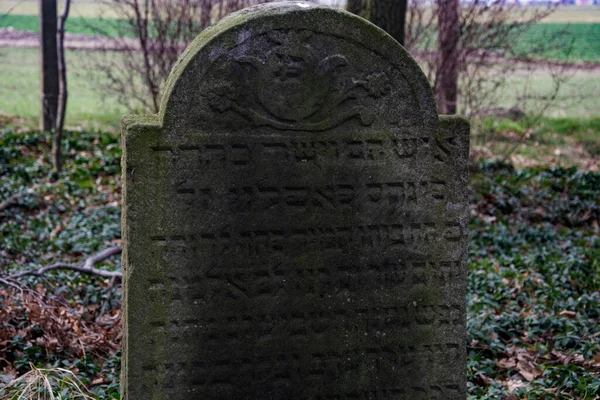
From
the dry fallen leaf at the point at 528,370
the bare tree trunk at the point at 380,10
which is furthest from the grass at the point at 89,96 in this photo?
the dry fallen leaf at the point at 528,370

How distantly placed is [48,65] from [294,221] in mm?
11021

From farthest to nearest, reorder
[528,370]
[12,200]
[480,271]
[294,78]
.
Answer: [12,200]
[480,271]
[528,370]
[294,78]

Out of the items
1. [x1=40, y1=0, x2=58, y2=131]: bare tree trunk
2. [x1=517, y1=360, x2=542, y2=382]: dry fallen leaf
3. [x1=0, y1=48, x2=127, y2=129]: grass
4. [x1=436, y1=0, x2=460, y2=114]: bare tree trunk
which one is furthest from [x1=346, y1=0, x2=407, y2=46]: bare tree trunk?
[x1=40, y1=0, x2=58, y2=131]: bare tree trunk

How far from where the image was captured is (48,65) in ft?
43.4

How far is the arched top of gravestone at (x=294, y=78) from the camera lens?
3.19 meters

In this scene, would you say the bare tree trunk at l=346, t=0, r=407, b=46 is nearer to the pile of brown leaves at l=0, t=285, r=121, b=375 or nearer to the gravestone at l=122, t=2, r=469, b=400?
the pile of brown leaves at l=0, t=285, r=121, b=375

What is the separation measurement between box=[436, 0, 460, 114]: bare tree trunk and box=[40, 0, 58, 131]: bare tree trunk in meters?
6.47

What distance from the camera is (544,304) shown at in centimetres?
612

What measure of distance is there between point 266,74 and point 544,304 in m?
3.81

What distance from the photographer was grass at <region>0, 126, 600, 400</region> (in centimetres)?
495

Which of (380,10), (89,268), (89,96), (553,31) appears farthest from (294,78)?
(89,96)

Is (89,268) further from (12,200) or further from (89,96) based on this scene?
(89,96)

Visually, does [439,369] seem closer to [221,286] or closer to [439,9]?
[221,286]

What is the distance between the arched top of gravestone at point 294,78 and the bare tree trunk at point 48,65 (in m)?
10.2
